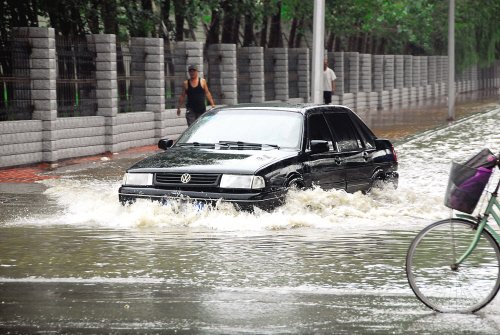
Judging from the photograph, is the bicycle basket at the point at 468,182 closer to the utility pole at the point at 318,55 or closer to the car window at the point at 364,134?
the car window at the point at 364,134

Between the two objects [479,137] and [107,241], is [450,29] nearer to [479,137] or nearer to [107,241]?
[479,137]

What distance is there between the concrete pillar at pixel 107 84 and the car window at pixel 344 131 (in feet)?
35.6

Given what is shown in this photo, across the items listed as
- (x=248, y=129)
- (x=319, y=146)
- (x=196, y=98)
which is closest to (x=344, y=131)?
(x=319, y=146)

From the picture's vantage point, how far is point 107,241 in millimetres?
11914

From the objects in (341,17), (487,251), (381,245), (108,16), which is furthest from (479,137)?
(487,251)

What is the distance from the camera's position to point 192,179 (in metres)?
13.0

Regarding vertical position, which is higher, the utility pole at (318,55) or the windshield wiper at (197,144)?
the utility pole at (318,55)

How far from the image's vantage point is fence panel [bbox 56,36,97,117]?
23750 mm

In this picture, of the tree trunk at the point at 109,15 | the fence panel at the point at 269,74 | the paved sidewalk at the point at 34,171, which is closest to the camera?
the paved sidewalk at the point at 34,171

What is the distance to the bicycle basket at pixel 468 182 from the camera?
7.99 metres

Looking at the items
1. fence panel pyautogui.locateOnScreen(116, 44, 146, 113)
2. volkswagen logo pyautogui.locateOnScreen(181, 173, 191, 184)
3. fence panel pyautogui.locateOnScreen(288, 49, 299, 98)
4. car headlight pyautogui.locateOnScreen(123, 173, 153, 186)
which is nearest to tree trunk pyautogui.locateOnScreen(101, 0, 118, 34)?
fence panel pyautogui.locateOnScreen(116, 44, 146, 113)

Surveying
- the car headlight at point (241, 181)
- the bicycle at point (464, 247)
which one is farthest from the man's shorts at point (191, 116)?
the bicycle at point (464, 247)

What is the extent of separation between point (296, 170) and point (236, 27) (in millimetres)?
26852

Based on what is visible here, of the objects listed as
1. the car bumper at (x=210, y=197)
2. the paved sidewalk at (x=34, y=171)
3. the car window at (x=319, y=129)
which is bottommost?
the paved sidewalk at (x=34, y=171)
